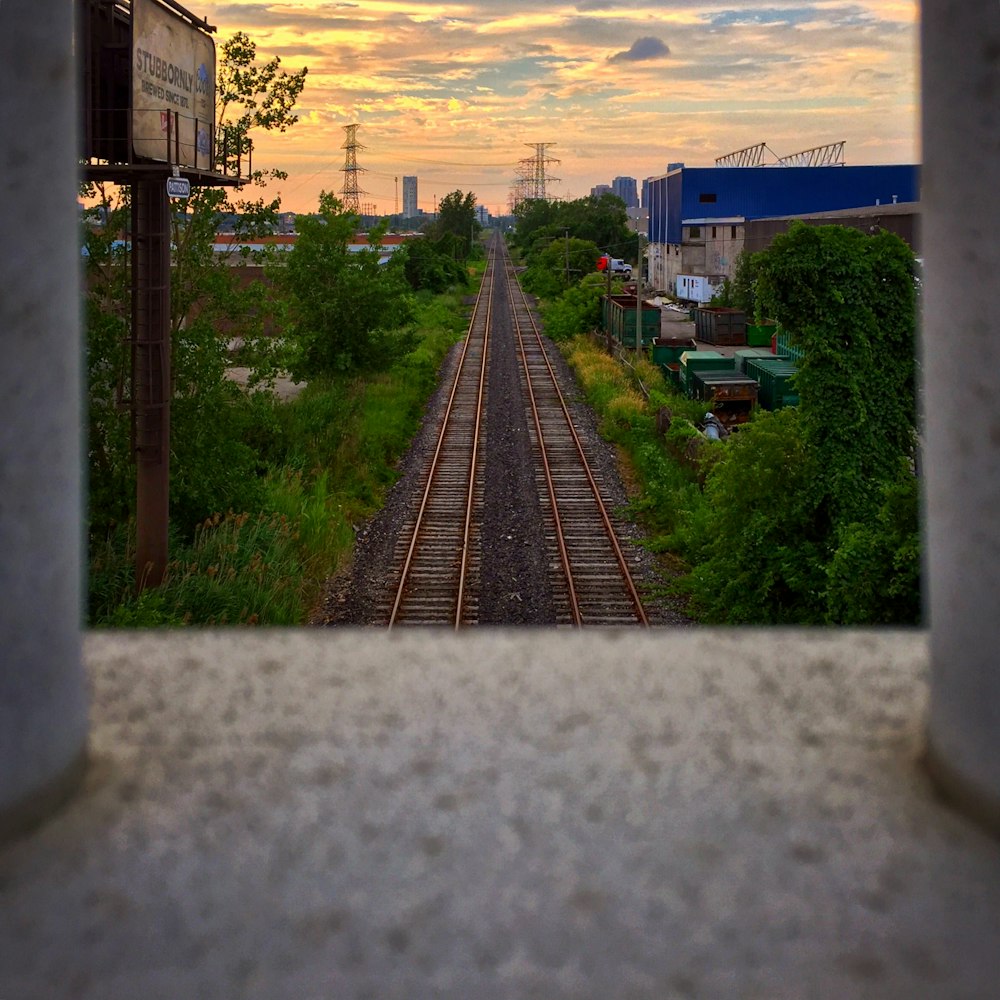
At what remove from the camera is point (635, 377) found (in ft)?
104

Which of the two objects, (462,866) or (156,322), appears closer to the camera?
(462,866)

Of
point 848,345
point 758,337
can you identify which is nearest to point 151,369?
point 848,345

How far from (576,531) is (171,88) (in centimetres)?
808

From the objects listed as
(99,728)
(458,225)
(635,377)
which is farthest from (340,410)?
(458,225)

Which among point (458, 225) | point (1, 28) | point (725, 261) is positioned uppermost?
point (458, 225)

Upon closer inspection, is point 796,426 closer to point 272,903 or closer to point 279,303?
point 279,303

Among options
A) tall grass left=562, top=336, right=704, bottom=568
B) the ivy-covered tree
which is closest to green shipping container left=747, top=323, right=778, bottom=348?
tall grass left=562, top=336, right=704, bottom=568

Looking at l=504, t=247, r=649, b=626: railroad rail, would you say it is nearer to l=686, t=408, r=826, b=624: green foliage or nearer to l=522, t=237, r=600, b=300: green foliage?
l=686, t=408, r=826, b=624: green foliage

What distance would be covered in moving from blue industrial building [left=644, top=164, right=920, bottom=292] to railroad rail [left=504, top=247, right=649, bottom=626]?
1497 inches

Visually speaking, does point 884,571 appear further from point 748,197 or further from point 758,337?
point 748,197

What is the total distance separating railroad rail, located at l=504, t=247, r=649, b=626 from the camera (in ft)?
43.7

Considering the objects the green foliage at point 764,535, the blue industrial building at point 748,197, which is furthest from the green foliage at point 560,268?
the green foliage at point 764,535

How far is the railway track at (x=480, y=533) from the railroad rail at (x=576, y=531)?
2 centimetres

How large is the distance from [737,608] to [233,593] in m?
5.66
